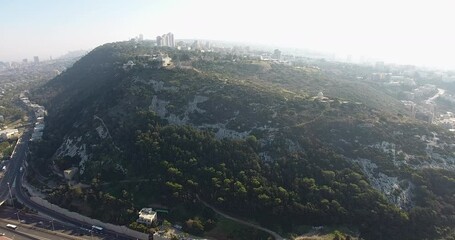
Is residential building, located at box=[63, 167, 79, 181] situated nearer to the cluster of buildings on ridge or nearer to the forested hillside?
the forested hillside

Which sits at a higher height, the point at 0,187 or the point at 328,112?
the point at 328,112

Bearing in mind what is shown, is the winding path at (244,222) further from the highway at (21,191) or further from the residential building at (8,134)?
the residential building at (8,134)

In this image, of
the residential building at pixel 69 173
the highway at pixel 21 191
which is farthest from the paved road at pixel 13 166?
the residential building at pixel 69 173

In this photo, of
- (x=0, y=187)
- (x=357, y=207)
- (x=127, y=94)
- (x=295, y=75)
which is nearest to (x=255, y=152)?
(x=357, y=207)

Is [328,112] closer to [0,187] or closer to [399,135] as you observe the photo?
[399,135]

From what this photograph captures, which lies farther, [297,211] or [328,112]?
[328,112]

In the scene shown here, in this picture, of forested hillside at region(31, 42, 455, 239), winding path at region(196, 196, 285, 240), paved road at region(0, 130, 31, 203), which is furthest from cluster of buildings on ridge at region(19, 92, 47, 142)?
winding path at region(196, 196, 285, 240)
